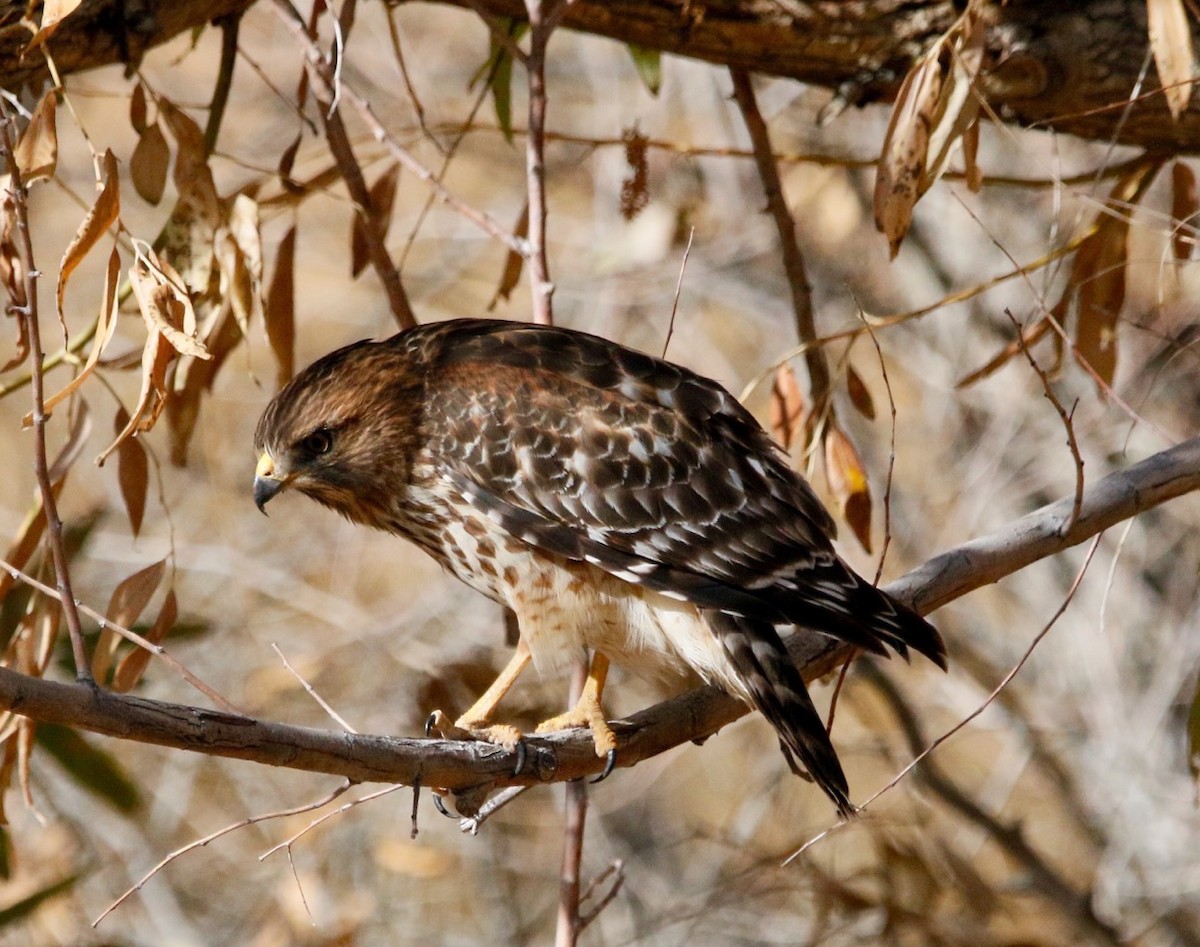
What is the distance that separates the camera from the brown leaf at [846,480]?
3.22 m

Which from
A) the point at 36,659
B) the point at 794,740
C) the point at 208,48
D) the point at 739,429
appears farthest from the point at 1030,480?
the point at 208,48

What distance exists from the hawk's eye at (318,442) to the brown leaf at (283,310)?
28 cm

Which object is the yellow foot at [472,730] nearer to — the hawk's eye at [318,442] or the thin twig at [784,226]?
the hawk's eye at [318,442]

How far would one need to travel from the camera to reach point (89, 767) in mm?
3633

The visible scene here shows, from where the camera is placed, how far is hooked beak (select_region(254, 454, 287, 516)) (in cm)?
296

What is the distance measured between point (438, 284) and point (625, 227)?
3.95 ft

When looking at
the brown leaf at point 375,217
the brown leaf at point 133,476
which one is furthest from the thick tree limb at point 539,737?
the brown leaf at point 375,217

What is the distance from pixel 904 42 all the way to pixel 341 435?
4.94 ft

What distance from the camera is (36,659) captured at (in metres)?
2.88

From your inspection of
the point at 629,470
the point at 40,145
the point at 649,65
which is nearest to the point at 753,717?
the point at 649,65

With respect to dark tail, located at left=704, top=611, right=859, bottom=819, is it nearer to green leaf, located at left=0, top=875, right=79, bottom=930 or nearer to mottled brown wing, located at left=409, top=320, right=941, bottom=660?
mottled brown wing, located at left=409, top=320, right=941, bottom=660

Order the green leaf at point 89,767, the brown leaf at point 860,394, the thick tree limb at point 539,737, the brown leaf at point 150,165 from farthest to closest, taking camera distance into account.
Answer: the green leaf at point 89,767
the brown leaf at point 860,394
the brown leaf at point 150,165
the thick tree limb at point 539,737

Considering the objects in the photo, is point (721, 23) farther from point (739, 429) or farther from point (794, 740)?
point (794, 740)

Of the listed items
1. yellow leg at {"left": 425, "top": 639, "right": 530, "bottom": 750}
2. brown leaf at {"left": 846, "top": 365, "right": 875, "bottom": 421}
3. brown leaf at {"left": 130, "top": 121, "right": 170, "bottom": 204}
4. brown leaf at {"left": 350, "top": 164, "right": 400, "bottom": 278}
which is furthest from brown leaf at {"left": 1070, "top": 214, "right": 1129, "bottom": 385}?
brown leaf at {"left": 130, "top": 121, "right": 170, "bottom": 204}
